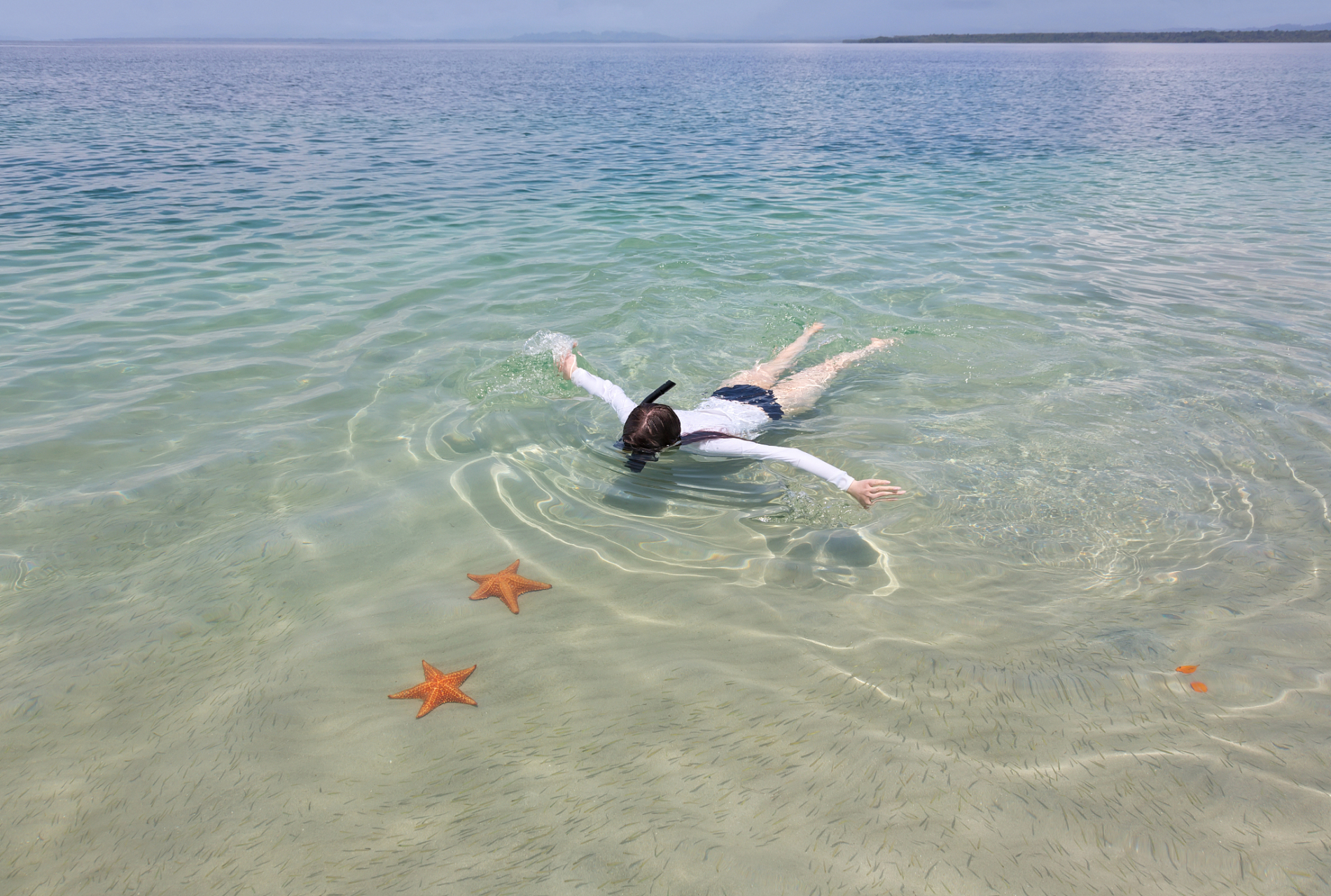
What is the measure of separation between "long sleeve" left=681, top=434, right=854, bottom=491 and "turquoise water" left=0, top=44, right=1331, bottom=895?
0.94 ft

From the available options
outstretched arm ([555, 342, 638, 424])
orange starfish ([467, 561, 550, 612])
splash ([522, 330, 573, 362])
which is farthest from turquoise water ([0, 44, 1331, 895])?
outstretched arm ([555, 342, 638, 424])

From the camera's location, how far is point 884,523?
16.5 ft

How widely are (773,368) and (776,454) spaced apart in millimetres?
2375

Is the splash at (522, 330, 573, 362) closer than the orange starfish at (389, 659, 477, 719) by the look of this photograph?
No

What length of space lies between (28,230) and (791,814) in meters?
15.2

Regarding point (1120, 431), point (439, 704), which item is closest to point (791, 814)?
point (439, 704)

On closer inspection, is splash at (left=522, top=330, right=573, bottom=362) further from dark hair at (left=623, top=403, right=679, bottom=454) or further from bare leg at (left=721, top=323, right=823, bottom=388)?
dark hair at (left=623, top=403, right=679, bottom=454)

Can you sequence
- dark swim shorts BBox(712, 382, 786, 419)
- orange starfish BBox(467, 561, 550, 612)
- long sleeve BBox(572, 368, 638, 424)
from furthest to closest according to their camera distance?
dark swim shorts BBox(712, 382, 786, 419), long sleeve BBox(572, 368, 638, 424), orange starfish BBox(467, 561, 550, 612)

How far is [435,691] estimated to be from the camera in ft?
11.4

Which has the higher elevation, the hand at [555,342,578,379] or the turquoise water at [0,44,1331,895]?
the hand at [555,342,578,379]

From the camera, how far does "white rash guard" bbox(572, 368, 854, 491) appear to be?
193 inches

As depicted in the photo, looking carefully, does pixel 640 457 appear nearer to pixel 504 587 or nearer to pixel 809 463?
pixel 809 463

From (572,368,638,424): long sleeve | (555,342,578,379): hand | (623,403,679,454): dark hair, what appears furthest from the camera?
(555,342,578,379): hand

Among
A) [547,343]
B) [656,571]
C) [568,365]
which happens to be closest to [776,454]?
[656,571]
